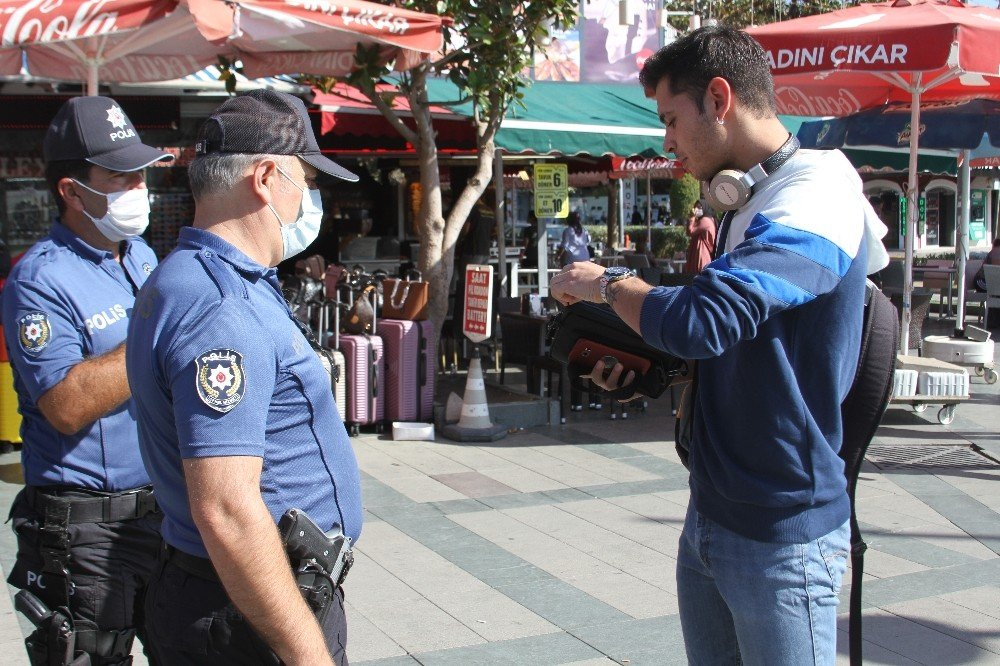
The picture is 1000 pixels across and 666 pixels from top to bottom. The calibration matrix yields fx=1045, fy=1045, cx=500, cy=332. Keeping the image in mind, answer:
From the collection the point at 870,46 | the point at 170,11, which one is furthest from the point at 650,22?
the point at 170,11

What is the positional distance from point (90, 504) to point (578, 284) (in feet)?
4.84

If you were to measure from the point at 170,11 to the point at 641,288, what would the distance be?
494cm

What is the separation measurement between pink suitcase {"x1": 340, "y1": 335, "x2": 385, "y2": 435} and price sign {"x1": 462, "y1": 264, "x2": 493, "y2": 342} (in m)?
0.87

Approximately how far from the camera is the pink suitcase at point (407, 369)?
8227mm

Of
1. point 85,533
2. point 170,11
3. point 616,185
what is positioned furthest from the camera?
point 616,185

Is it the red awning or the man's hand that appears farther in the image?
the red awning

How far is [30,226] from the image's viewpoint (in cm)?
1044

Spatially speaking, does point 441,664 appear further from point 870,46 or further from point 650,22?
point 650,22

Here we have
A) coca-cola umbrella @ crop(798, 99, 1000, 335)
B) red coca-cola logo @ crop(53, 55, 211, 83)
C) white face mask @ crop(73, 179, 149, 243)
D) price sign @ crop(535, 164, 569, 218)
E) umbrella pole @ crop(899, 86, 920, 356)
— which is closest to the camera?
white face mask @ crop(73, 179, 149, 243)

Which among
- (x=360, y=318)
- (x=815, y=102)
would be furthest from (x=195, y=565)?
(x=815, y=102)

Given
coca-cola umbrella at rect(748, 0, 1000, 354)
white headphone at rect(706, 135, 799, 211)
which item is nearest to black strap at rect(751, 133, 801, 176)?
white headphone at rect(706, 135, 799, 211)

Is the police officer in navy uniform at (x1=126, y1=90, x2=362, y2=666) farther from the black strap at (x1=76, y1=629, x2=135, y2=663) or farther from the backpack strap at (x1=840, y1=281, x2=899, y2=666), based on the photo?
the backpack strap at (x1=840, y1=281, x2=899, y2=666)

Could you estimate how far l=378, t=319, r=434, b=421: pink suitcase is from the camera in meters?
8.23

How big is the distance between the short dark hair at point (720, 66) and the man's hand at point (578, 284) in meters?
0.43
